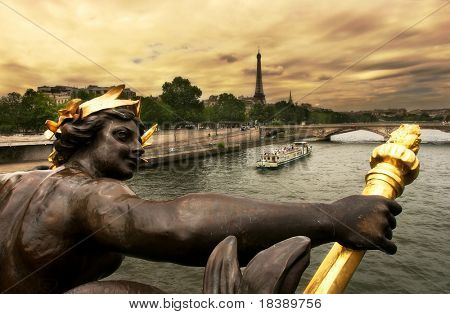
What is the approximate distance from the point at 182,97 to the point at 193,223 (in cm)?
6252

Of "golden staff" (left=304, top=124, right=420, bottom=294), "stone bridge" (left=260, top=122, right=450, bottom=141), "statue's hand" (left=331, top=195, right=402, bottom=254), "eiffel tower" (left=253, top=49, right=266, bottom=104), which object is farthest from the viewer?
"eiffel tower" (left=253, top=49, right=266, bottom=104)

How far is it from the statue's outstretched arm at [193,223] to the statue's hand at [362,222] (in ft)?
0.14

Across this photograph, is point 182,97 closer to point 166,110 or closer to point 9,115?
point 166,110

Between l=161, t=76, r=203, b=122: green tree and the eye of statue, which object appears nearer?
the eye of statue

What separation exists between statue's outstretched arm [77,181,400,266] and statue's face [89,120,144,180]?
1.67ft

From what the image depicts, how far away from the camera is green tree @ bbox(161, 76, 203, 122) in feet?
202

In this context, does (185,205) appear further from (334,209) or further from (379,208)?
(379,208)

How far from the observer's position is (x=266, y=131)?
86.4 metres

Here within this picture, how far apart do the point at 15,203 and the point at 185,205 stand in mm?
888

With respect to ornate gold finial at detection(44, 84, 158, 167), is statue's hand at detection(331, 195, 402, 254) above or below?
below

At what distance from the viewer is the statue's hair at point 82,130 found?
1.58 meters

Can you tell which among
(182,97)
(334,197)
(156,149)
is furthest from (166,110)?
(334,197)

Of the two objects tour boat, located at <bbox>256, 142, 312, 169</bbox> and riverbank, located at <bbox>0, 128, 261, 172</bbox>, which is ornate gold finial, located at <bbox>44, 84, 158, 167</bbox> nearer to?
riverbank, located at <bbox>0, 128, 261, 172</bbox>

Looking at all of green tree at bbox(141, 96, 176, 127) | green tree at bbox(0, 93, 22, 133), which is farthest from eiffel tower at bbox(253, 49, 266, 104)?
green tree at bbox(0, 93, 22, 133)
